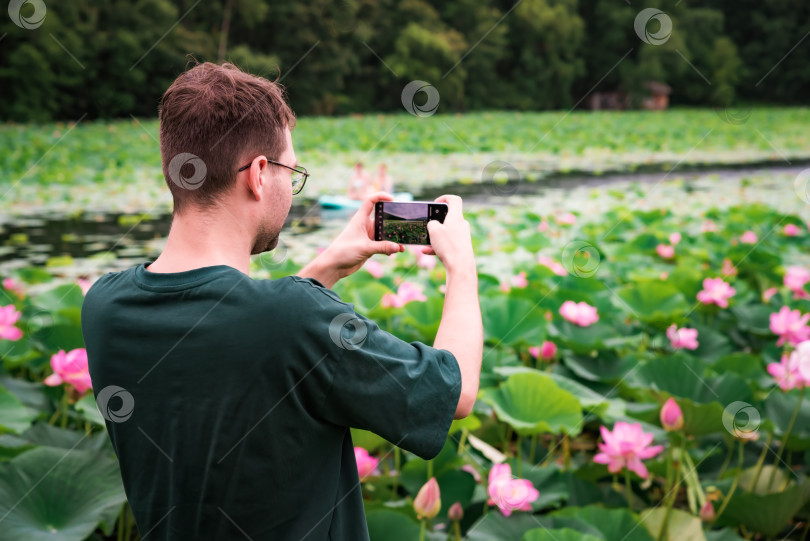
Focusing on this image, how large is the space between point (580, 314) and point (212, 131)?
141 centimetres

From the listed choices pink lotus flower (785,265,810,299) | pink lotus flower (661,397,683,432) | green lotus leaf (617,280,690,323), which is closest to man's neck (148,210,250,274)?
pink lotus flower (661,397,683,432)

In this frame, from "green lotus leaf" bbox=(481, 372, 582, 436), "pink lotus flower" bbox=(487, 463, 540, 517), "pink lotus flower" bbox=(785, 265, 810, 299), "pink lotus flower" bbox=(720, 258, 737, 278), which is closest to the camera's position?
"pink lotus flower" bbox=(487, 463, 540, 517)

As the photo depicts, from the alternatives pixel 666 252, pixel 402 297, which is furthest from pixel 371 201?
pixel 666 252

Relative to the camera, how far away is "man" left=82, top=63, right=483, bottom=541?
2.36 feet

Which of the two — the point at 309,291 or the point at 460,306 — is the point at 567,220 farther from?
the point at 309,291

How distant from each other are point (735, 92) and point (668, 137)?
19720 mm

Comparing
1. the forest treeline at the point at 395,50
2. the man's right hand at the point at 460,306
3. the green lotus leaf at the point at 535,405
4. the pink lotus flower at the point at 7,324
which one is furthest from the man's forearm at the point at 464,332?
the forest treeline at the point at 395,50

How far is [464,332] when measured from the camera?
0.84 m

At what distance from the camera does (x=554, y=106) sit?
91.6ft

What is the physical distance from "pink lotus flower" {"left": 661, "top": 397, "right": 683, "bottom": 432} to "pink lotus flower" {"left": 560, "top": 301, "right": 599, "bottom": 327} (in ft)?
1.91

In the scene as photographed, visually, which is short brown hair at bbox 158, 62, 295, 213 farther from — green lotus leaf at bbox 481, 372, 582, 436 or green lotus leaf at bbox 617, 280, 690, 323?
green lotus leaf at bbox 617, 280, 690, 323

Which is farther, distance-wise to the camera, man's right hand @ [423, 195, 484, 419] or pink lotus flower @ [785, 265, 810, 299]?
pink lotus flower @ [785, 265, 810, 299]

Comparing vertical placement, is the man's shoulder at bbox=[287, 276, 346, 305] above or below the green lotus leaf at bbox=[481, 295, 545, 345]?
above

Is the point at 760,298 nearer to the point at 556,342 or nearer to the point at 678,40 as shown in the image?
the point at 556,342
